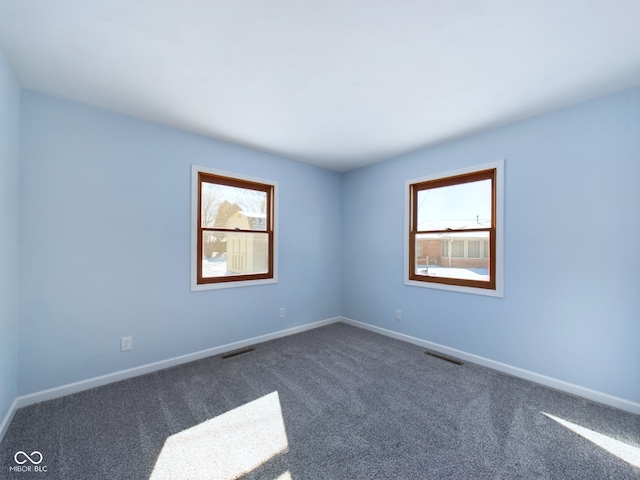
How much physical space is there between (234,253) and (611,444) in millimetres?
3610

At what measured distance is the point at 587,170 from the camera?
91.7 inches

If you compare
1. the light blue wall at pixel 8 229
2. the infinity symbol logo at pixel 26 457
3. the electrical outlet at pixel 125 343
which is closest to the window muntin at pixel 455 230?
the electrical outlet at pixel 125 343

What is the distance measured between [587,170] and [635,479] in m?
2.16

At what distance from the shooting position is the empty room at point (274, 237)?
1594 mm

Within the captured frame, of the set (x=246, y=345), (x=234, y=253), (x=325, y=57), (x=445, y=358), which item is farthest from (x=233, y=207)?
(x=445, y=358)

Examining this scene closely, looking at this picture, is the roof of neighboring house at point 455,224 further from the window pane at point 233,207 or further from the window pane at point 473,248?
the window pane at point 233,207

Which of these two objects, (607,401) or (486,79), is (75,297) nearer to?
(486,79)

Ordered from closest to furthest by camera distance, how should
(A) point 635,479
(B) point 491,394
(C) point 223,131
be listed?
(A) point 635,479 → (B) point 491,394 → (C) point 223,131

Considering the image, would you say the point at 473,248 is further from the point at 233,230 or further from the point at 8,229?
the point at 8,229

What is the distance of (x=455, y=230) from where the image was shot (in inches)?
128

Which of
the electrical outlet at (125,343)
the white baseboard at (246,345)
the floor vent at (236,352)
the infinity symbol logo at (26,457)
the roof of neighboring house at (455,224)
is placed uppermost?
the roof of neighboring house at (455,224)

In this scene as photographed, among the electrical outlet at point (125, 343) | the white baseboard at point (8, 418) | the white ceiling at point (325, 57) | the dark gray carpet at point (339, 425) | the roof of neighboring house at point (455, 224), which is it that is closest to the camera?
the white ceiling at point (325, 57)

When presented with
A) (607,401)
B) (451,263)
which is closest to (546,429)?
(607,401)

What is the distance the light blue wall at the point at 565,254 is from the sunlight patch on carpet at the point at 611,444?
1.94 feet
